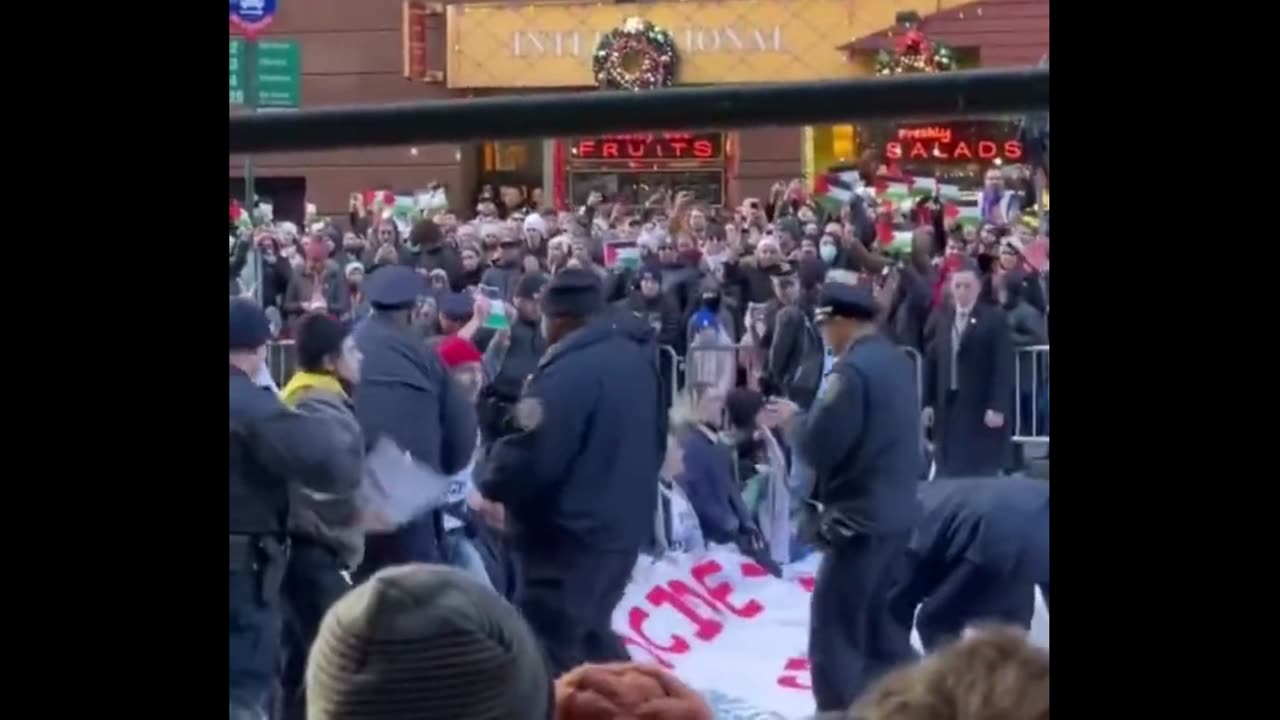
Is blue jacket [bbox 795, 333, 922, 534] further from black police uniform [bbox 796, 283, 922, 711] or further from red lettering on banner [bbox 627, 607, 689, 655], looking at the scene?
red lettering on banner [bbox 627, 607, 689, 655]

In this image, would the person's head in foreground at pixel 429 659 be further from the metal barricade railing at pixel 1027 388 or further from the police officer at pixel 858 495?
the metal barricade railing at pixel 1027 388

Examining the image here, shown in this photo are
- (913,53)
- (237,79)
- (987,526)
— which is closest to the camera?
(237,79)

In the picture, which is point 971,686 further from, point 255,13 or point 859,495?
point 255,13

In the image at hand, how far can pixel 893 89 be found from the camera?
1.30 m

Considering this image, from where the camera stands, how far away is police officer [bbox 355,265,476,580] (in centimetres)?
354

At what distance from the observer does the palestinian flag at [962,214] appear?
833cm

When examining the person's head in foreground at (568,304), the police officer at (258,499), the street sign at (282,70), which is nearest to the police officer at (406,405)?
the person's head in foreground at (568,304)

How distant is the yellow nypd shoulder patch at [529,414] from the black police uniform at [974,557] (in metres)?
0.76

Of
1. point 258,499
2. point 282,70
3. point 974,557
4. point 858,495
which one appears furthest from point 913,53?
point 258,499

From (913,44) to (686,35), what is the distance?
104cm

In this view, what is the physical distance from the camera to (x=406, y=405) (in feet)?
12.5
